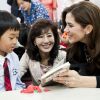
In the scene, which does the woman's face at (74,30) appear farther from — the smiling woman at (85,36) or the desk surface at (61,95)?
the desk surface at (61,95)

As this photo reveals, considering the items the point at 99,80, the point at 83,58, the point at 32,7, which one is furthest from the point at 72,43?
the point at 32,7

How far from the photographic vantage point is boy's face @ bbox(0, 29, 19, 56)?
5.83 feet

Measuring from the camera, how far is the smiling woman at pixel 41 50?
235 centimetres

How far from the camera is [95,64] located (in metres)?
1.69

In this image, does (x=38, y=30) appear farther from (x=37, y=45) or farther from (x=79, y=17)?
(x=79, y=17)

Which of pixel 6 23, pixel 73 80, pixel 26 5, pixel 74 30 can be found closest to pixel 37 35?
pixel 6 23

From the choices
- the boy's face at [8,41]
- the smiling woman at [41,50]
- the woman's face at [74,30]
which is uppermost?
the woman's face at [74,30]

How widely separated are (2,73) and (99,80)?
639mm

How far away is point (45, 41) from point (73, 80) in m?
0.94

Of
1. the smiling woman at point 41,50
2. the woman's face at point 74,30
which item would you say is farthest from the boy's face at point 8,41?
the smiling woman at point 41,50

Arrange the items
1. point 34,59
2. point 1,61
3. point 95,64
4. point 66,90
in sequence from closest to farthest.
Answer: point 66,90
point 95,64
point 1,61
point 34,59

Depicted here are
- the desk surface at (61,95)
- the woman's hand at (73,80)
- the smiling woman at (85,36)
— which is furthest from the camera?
the smiling woman at (85,36)

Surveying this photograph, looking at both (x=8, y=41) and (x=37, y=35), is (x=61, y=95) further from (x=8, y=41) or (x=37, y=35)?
(x=37, y=35)

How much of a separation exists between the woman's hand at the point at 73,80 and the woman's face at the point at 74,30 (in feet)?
1.10
